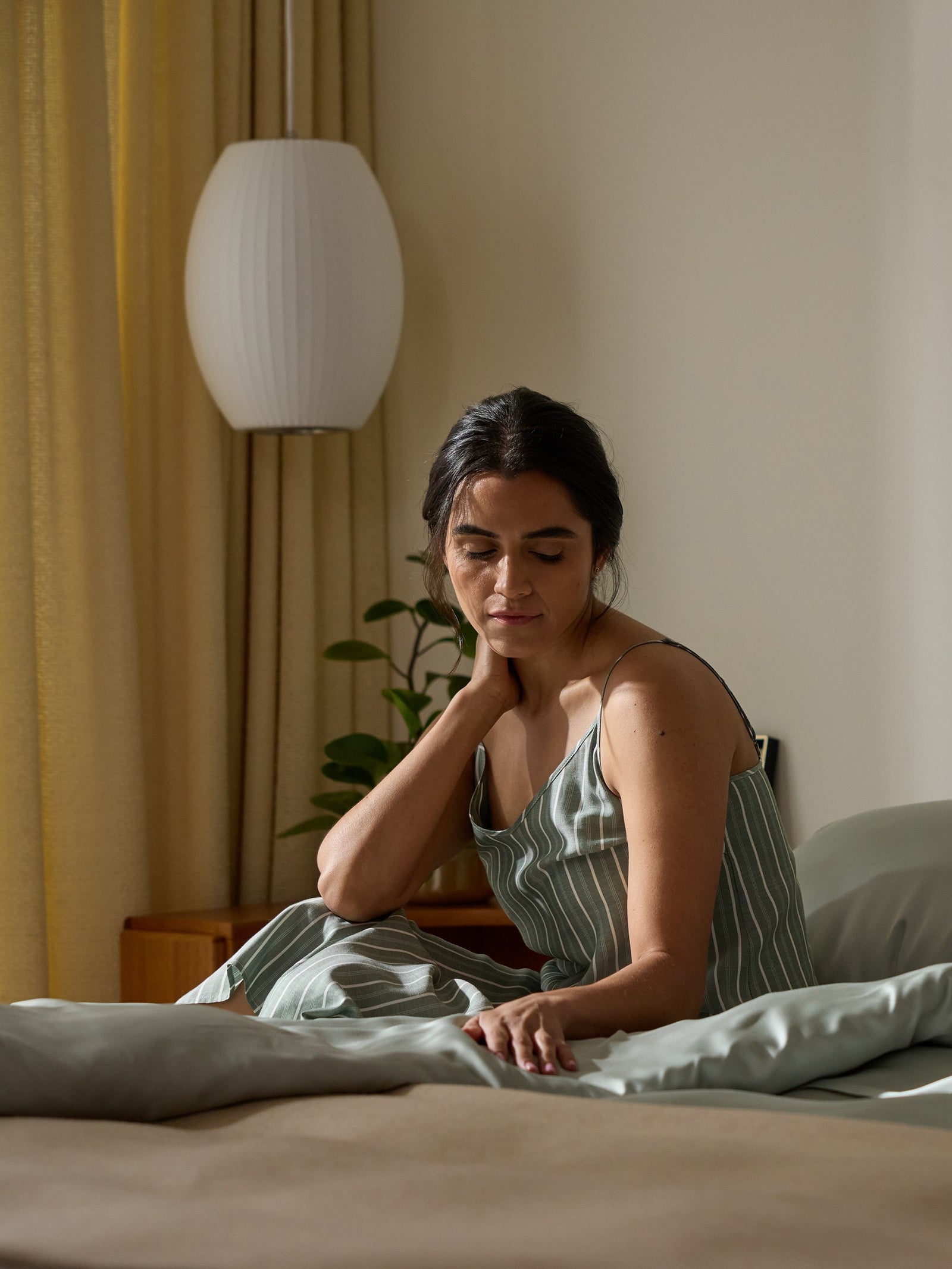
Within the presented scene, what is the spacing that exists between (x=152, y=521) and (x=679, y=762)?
65.3 inches

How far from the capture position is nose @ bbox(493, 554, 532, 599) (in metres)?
1.54

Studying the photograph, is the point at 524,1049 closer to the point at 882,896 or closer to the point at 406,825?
the point at 406,825

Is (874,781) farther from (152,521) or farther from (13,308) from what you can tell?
(13,308)

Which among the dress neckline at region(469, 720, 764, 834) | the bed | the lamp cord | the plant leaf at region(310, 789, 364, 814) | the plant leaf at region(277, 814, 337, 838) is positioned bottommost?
the plant leaf at region(277, 814, 337, 838)

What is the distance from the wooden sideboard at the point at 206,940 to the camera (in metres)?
2.47

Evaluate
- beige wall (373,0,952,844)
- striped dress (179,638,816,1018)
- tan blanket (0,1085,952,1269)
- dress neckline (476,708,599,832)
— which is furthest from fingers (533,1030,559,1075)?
beige wall (373,0,952,844)

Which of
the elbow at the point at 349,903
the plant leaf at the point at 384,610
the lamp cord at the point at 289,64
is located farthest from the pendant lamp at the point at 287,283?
the elbow at the point at 349,903

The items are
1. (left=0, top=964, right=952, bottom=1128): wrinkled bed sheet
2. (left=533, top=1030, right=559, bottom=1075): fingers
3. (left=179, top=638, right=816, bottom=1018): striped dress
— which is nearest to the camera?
(left=0, top=964, right=952, bottom=1128): wrinkled bed sheet

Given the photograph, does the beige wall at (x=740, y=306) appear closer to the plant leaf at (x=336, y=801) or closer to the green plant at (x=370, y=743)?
the green plant at (x=370, y=743)

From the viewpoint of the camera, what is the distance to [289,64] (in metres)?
2.86

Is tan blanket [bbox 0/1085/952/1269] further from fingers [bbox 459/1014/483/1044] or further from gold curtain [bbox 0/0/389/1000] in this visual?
gold curtain [bbox 0/0/389/1000]

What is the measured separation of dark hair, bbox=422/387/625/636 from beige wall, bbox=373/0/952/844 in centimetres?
89

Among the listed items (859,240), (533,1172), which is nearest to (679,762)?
(533,1172)

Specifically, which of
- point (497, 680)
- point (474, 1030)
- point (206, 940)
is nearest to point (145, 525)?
point (206, 940)
